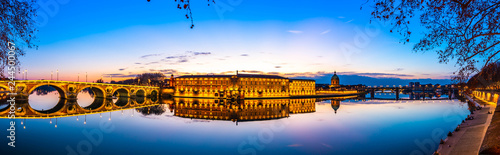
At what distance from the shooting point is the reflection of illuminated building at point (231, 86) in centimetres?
11119

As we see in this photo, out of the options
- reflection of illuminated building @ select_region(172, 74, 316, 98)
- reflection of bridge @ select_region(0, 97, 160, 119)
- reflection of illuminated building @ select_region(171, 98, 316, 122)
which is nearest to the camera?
reflection of bridge @ select_region(0, 97, 160, 119)

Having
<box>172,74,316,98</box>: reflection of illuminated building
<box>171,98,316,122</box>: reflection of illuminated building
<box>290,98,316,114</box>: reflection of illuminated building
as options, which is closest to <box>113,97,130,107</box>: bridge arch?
<box>171,98,316,122</box>: reflection of illuminated building

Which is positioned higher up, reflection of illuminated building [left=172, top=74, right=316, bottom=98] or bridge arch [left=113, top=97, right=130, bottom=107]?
reflection of illuminated building [left=172, top=74, right=316, bottom=98]

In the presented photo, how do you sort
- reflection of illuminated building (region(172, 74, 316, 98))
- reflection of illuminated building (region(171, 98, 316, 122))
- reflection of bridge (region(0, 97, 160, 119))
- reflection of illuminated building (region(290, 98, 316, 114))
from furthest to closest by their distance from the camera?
reflection of illuminated building (region(172, 74, 316, 98)) < reflection of illuminated building (region(290, 98, 316, 114)) < reflection of illuminated building (region(171, 98, 316, 122)) < reflection of bridge (region(0, 97, 160, 119))

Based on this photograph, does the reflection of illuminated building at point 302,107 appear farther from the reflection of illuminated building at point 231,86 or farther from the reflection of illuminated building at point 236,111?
the reflection of illuminated building at point 231,86

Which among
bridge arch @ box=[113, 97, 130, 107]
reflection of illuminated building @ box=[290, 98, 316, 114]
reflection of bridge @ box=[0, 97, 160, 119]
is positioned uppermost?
reflection of bridge @ box=[0, 97, 160, 119]

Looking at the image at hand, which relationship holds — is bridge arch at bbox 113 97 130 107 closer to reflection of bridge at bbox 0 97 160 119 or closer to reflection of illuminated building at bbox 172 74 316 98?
reflection of bridge at bbox 0 97 160 119

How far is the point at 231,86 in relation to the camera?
365 feet

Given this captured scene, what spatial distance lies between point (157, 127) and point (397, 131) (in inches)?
1089

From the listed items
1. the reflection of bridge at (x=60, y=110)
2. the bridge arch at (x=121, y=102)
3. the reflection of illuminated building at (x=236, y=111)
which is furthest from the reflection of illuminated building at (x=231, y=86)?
the reflection of bridge at (x=60, y=110)

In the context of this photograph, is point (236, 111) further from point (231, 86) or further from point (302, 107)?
point (231, 86)

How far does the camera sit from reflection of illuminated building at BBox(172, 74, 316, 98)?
111 m

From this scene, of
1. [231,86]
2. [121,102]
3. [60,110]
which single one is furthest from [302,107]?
[121,102]

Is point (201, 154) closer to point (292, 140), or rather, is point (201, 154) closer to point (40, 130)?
point (292, 140)
